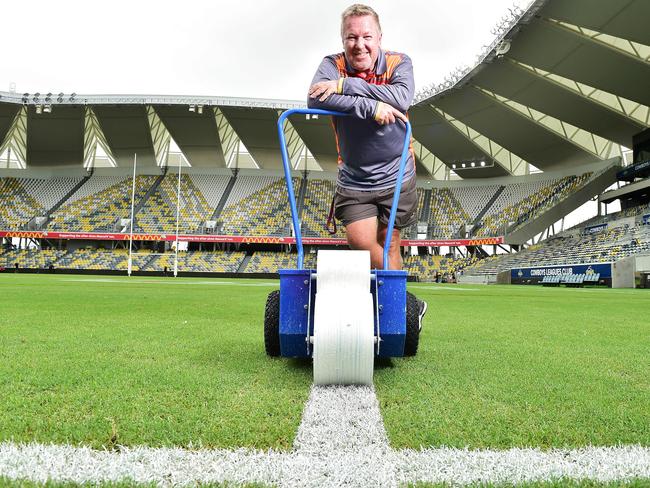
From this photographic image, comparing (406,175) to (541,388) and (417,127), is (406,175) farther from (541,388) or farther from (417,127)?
(417,127)

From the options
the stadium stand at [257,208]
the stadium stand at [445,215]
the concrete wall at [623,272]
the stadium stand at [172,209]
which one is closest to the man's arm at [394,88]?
the concrete wall at [623,272]

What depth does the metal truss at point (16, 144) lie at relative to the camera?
1582 inches

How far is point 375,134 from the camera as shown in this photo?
9.88ft

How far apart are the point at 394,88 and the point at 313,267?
1.09 metres

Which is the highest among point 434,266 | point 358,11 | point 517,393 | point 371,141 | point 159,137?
point 159,137

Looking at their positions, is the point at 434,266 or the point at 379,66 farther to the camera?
the point at 434,266

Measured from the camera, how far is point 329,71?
288 cm

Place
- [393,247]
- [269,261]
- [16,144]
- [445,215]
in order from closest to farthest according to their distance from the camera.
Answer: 1. [393,247]
2. [269,261]
3. [445,215]
4. [16,144]

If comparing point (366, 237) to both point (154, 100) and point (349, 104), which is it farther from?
point (154, 100)

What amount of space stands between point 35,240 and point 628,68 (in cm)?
4350

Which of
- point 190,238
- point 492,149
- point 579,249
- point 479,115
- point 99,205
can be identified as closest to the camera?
point 579,249

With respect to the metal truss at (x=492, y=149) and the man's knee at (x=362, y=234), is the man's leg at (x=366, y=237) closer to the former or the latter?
the man's knee at (x=362, y=234)

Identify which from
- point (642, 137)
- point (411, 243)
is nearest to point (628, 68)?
point (642, 137)

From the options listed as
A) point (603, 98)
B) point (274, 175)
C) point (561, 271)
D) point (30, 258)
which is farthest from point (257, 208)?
point (603, 98)
